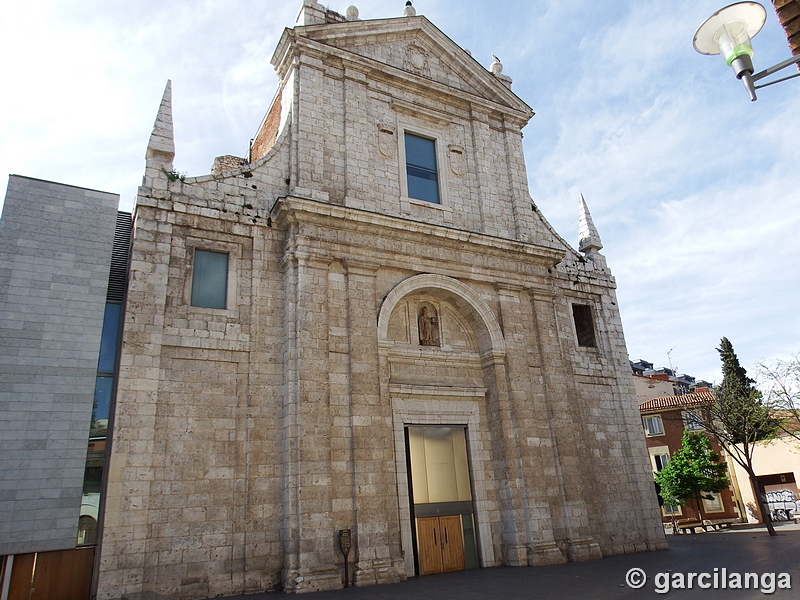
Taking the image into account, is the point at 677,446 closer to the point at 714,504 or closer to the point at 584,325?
the point at 714,504

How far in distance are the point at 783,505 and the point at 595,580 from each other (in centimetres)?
3110

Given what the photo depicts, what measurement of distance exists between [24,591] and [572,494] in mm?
13069

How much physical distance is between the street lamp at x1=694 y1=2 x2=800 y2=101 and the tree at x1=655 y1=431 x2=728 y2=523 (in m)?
32.9

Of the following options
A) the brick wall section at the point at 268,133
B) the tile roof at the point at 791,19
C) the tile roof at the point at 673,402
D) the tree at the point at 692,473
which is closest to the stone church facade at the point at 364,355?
the brick wall section at the point at 268,133

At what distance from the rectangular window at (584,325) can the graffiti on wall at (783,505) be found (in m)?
23.1

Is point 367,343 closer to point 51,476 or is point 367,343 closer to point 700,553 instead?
point 51,476

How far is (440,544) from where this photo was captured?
48.6 feet

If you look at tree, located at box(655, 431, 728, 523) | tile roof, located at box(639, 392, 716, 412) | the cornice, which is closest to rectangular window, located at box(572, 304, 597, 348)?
the cornice

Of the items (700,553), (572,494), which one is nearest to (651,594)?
(572,494)

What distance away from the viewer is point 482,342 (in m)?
17.3

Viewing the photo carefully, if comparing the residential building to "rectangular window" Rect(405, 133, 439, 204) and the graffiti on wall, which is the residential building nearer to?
the graffiti on wall

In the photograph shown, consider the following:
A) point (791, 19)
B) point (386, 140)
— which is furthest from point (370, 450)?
point (791, 19)

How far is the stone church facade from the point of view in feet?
40.8

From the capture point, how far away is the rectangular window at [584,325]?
790 inches
